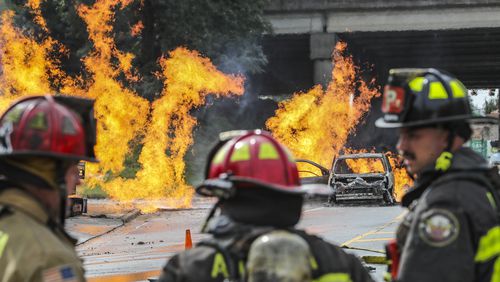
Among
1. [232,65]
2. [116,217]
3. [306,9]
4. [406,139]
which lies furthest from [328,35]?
[406,139]

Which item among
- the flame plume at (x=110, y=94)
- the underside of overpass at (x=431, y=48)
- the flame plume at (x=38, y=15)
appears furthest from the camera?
the underside of overpass at (x=431, y=48)

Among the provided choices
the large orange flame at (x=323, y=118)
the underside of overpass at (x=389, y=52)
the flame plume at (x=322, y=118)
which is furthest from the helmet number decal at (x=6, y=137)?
the underside of overpass at (x=389, y=52)

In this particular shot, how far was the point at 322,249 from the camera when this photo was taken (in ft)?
9.34

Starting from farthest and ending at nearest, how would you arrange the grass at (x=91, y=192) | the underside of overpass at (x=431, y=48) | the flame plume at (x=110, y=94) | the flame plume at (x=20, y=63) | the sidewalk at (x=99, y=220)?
the underside of overpass at (x=431, y=48)
the flame plume at (x=20, y=63)
the grass at (x=91, y=192)
the flame plume at (x=110, y=94)
the sidewalk at (x=99, y=220)

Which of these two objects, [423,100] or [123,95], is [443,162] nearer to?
[423,100]

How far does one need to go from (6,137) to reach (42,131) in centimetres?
14

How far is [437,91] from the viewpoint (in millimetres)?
3400

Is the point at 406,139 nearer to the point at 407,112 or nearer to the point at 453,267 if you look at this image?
the point at 407,112

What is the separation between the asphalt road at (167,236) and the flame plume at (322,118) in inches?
521

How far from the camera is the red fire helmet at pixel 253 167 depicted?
292 centimetres

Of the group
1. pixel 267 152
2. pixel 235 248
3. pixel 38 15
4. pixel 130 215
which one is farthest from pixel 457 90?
pixel 38 15

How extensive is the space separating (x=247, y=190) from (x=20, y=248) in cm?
77

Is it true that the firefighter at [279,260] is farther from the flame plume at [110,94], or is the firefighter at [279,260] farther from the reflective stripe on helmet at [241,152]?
the flame plume at [110,94]

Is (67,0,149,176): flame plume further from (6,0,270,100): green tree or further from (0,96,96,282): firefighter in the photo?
(0,96,96,282): firefighter
